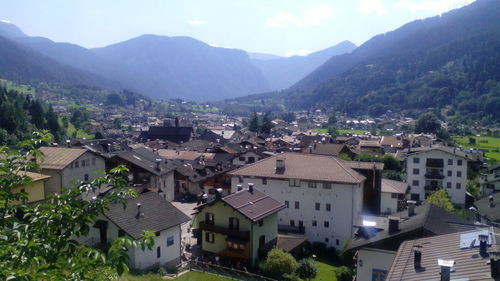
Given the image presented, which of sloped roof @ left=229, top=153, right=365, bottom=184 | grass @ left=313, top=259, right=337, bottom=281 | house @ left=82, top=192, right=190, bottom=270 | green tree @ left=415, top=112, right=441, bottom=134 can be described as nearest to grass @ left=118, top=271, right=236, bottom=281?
house @ left=82, top=192, right=190, bottom=270

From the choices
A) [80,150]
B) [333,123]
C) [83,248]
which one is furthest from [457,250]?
[333,123]

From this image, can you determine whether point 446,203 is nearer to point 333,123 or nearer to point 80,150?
point 80,150

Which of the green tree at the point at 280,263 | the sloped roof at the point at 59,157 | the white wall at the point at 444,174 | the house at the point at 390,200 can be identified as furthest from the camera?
the white wall at the point at 444,174

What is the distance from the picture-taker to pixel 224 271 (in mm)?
24797

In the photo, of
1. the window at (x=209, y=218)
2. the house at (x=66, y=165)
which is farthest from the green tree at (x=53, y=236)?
the house at (x=66, y=165)

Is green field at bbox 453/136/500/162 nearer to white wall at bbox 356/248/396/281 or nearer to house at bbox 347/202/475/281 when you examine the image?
house at bbox 347/202/475/281

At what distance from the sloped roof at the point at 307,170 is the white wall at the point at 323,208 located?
1.69 feet

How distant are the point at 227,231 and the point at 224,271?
2551mm

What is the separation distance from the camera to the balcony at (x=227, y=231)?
25.9 metres

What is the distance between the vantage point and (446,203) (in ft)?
126

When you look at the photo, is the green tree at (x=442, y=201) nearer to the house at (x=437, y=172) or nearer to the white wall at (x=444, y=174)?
the house at (x=437, y=172)

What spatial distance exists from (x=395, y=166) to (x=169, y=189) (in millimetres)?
33039

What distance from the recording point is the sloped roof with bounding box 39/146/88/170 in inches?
1430

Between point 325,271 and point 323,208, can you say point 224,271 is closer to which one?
point 325,271
